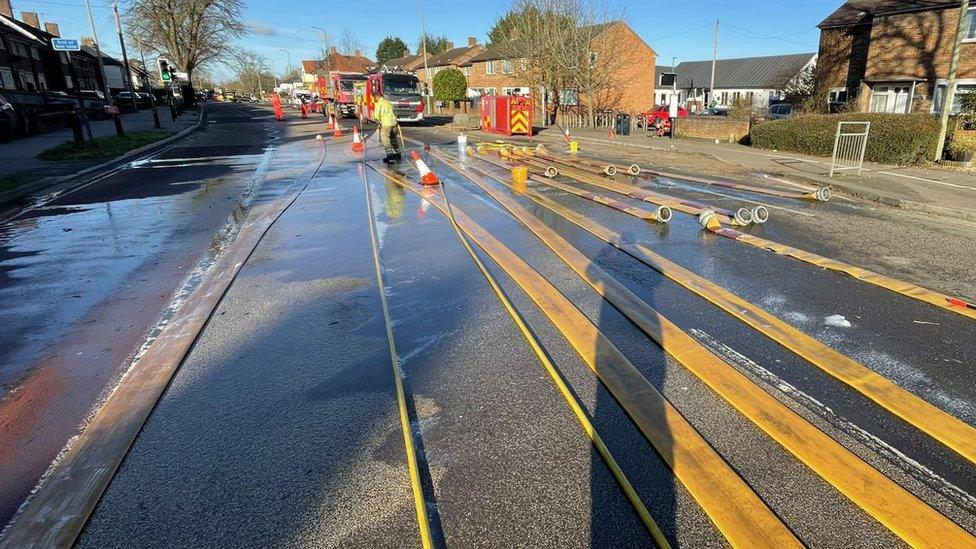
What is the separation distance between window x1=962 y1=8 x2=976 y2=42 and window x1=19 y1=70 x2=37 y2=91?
54.6 m

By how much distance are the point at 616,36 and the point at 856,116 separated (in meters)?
23.8

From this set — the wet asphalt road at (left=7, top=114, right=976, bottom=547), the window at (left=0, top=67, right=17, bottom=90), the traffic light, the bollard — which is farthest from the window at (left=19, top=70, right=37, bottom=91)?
the wet asphalt road at (left=7, top=114, right=976, bottom=547)

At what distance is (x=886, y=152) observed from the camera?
1442 centimetres

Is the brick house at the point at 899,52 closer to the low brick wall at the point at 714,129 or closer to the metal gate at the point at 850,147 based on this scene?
the low brick wall at the point at 714,129

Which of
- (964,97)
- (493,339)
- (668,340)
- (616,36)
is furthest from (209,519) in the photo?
(616,36)

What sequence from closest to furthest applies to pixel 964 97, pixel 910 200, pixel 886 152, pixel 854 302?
pixel 854 302, pixel 910 200, pixel 886 152, pixel 964 97

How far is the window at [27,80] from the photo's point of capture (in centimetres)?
3728

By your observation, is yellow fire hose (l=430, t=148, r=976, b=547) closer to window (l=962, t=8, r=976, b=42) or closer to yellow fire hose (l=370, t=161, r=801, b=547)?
yellow fire hose (l=370, t=161, r=801, b=547)

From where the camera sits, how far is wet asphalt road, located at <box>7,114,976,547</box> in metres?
2.36

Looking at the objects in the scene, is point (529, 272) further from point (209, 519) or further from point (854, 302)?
point (209, 519)

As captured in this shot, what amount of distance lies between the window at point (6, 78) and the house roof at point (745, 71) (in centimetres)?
Result: 5385

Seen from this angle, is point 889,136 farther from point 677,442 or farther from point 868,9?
point 677,442

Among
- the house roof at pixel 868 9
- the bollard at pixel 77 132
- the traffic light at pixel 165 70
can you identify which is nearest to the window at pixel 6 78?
the traffic light at pixel 165 70

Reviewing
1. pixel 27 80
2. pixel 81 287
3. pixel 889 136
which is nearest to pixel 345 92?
pixel 27 80
